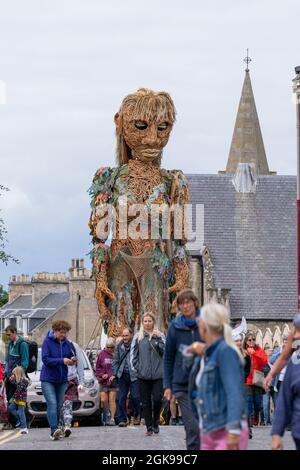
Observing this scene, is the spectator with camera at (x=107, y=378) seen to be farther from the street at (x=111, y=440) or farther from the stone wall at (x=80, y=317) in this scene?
the stone wall at (x=80, y=317)

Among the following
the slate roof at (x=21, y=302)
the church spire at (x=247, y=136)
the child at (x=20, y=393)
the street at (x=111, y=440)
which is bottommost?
the street at (x=111, y=440)

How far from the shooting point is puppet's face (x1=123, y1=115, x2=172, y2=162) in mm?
25266

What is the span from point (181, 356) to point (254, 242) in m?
53.1

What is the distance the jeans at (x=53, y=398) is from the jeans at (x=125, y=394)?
162 inches

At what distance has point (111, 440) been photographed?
67.1ft

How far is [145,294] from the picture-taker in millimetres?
25984

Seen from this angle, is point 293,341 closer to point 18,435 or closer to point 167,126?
point 18,435

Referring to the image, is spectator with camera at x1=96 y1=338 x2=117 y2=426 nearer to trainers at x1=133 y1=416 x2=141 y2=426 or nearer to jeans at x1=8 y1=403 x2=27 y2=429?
trainers at x1=133 y1=416 x2=141 y2=426

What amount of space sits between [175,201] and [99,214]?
1.27m

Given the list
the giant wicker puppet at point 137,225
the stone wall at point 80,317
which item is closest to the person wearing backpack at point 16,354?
the giant wicker puppet at point 137,225

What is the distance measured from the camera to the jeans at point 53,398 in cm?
2061

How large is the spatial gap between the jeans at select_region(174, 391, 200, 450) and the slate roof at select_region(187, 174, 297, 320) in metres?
51.0

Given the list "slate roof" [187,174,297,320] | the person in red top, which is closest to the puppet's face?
the person in red top

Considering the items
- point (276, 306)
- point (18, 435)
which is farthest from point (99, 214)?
point (276, 306)
